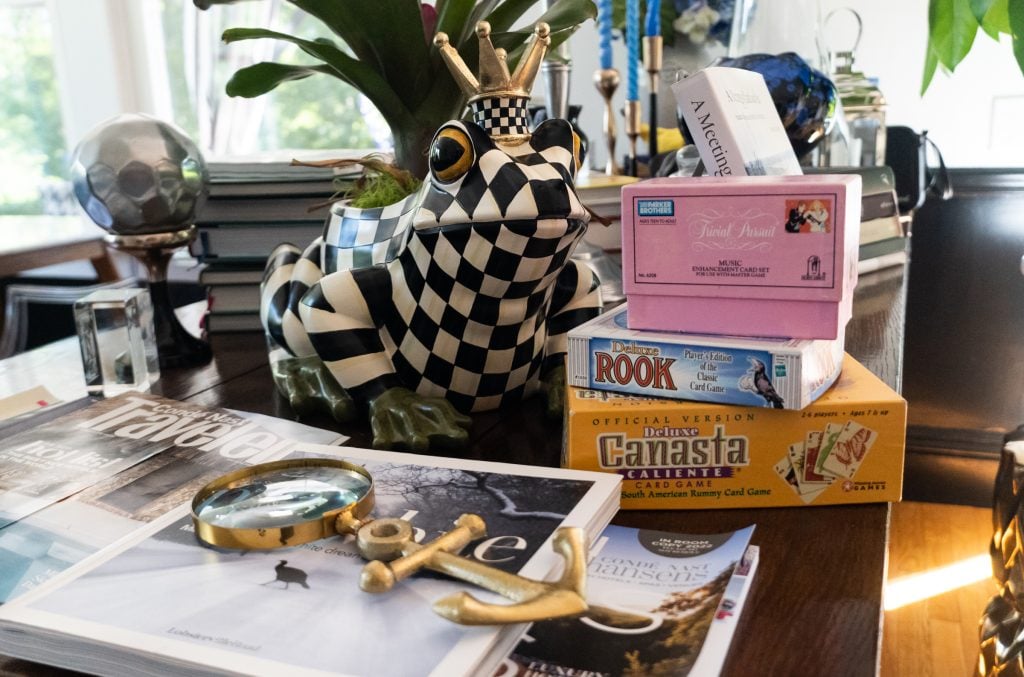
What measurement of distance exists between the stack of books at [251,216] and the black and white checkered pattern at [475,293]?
374 mm

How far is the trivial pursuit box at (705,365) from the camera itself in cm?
56

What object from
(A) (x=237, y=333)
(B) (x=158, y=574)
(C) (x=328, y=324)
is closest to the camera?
(B) (x=158, y=574)

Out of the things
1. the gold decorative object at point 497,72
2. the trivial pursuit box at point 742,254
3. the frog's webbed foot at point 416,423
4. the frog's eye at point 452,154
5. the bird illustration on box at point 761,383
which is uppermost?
the gold decorative object at point 497,72

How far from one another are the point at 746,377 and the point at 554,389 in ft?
0.71

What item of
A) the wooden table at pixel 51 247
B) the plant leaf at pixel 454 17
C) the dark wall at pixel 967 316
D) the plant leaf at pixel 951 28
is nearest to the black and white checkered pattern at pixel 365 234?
the plant leaf at pixel 454 17

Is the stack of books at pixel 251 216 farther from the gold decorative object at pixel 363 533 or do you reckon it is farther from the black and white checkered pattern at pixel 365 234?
the gold decorative object at pixel 363 533

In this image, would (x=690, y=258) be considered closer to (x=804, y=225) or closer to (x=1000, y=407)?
(x=804, y=225)

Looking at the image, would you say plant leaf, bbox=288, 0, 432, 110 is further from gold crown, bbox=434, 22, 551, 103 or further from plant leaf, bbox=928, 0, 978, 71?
plant leaf, bbox=928, 0, 978, 71

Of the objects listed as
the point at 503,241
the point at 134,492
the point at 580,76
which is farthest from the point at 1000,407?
the point at 134,492

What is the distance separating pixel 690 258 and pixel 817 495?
188mm

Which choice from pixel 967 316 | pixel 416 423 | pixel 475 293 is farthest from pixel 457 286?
pixel 967 316

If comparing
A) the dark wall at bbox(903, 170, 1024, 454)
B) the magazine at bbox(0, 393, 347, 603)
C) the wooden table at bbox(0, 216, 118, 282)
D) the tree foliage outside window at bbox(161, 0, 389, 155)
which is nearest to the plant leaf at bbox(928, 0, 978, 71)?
the dark wall at bbox(903, 170, 1024, 454)

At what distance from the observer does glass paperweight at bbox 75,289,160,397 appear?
2.90 feet

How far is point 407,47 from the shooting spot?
2.68 ft
